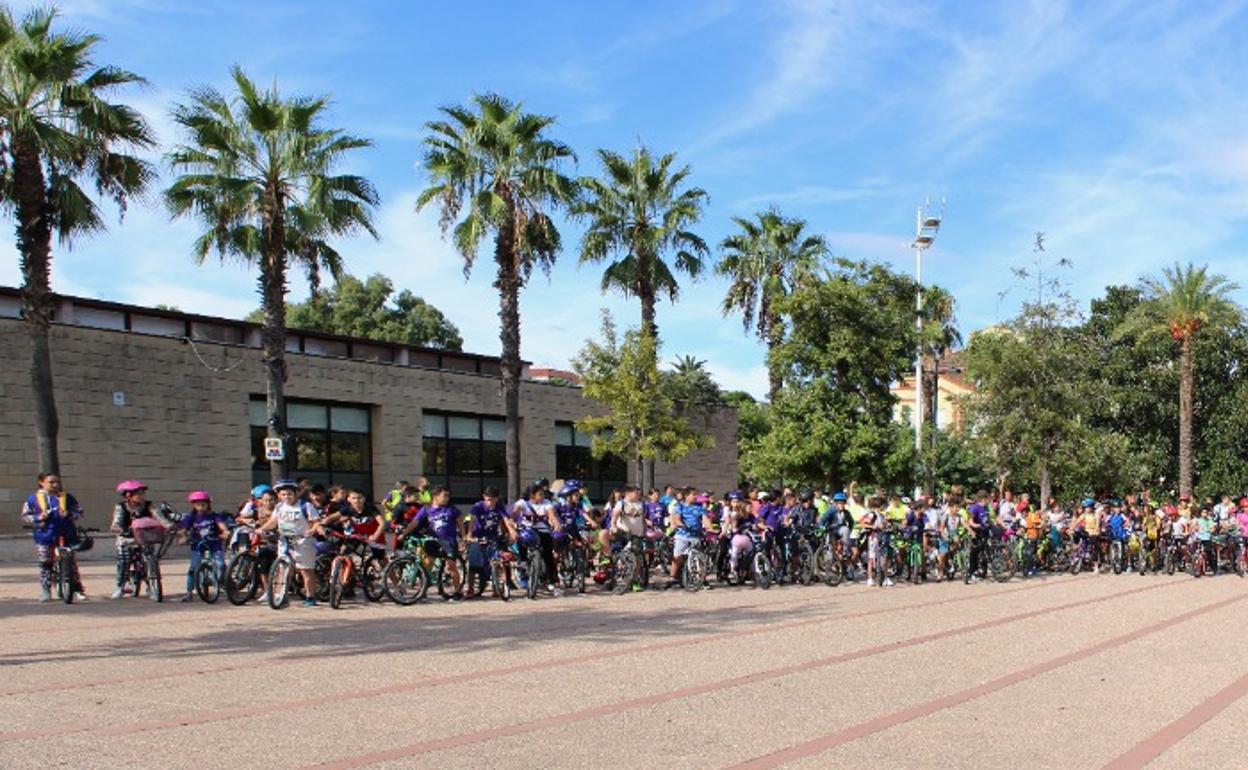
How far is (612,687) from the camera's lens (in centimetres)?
936

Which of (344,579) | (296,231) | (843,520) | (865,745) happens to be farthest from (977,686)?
(296,231)

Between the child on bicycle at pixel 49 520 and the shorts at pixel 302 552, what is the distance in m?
2.91

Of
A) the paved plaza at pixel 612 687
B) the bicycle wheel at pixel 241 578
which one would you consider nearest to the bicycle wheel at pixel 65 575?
the paved plaza at pixel 612 687

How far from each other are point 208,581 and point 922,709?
10337mm

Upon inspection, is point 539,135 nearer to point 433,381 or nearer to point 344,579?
point 433,381

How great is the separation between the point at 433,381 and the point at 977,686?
1069 inches

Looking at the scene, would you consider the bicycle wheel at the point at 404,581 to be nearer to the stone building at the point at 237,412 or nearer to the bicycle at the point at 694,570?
the bicycle at the point at 694,570

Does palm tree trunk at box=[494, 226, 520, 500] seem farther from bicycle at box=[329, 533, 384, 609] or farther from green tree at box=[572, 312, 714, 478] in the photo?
bicycle at box=[329, 533, 384, 609]

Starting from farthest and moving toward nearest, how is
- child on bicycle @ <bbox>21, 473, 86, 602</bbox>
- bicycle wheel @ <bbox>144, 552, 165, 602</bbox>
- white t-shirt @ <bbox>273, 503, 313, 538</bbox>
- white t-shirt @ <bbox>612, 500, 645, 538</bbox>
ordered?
1. white t-shirt @ <bbox>612, 500, 645, 538</bbox>
2. bicycle wheel @ <bbox>144, 552, 165, 602</bbox>
3. child on bicycle @ <bbox>21, 473, 86, 602</bbox>
4. white t-shirt @ <bbox>273, 503, 313, 538</bbox>

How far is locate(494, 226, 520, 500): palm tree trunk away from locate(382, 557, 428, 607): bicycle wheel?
1422cm

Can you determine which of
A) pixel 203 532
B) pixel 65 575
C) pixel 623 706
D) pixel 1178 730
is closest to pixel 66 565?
pixel 65 575

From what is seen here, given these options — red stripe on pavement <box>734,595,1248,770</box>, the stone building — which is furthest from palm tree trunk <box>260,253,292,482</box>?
red stripe on pavement <box>734,595,1248,770</box>

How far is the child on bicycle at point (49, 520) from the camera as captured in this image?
50.3 ft

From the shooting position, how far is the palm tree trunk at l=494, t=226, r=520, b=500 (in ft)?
99.5
